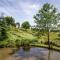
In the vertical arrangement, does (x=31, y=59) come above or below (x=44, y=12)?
below

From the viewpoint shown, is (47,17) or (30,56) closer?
(30,56)

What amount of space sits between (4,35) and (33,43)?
20.1 feet

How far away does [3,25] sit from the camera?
25.3 m

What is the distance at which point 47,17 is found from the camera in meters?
19.3

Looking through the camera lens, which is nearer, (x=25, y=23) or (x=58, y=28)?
(x=58, y=28)

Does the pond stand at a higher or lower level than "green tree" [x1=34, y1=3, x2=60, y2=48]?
lower

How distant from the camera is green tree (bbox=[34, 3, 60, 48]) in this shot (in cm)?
1936

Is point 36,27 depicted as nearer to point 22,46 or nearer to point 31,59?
point 22,46

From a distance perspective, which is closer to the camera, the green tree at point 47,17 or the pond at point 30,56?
the pond at point 30,56

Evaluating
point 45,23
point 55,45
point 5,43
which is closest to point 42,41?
point 55,45

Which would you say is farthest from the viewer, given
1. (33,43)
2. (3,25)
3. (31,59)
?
(3,25)

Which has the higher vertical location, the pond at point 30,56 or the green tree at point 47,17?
the green tree at point 47,17

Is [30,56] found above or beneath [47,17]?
beneath

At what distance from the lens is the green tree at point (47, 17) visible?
19.4 metres
